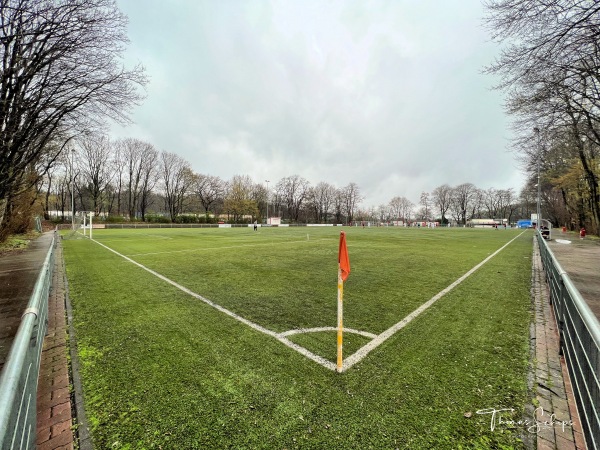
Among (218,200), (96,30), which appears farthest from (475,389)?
(218,200)

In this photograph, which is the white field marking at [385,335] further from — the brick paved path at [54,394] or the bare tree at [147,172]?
the bare tree at [147,172]

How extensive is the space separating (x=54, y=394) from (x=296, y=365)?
2699 millimetres

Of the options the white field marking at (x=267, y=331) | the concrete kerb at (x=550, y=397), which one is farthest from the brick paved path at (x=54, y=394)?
the concrete kerb at (x=550, y=397)

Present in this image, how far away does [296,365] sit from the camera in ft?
11.8

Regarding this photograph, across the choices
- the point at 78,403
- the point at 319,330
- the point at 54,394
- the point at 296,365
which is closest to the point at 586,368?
the point at 296,365

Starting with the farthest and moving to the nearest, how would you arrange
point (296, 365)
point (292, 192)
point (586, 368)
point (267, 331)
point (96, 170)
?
point (292, 192) → point (96, 170) → point (267, 331) → point (296, 365) → point (586, 368)

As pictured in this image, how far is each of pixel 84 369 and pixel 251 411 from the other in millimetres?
2403

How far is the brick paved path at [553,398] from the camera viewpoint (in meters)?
2.43

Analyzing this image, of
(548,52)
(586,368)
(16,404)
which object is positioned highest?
Answer: (548,52)

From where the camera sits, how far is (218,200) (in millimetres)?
80938

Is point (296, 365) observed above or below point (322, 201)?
below

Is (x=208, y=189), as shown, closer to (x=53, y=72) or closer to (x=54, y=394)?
(x=53, y=72)

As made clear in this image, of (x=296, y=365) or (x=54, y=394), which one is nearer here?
(x=54, y=394)

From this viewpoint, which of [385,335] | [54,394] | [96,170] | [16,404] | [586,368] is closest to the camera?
[16,404]
